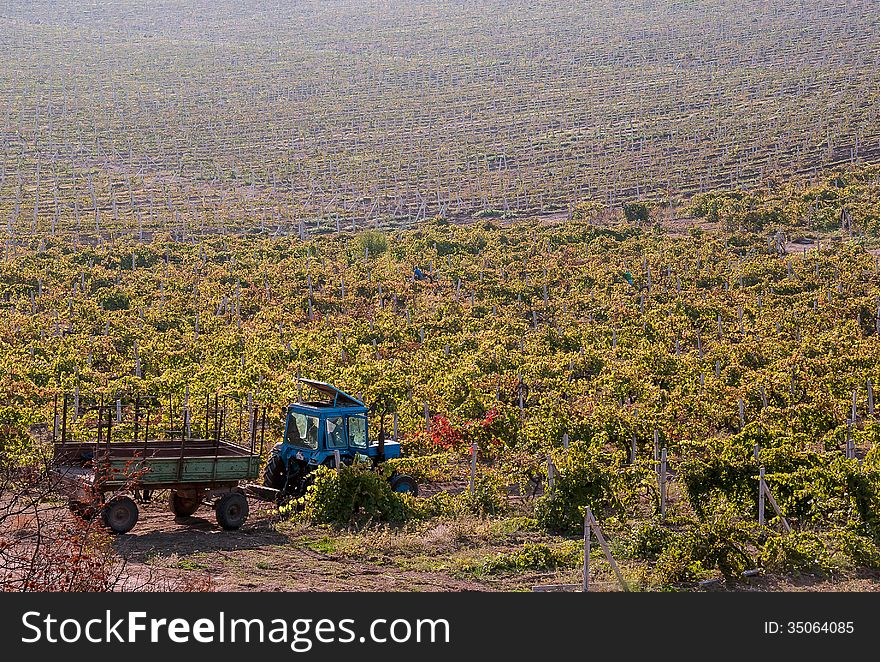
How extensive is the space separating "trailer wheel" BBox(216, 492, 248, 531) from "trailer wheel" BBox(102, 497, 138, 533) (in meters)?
1.13

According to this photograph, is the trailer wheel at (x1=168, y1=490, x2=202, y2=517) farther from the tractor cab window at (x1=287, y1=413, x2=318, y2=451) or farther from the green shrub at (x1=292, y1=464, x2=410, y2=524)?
the tractor cab window at (x1=287, y1=413, x2=318, y2=451)

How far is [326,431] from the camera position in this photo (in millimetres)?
15016

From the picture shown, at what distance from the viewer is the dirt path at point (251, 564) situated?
10.9 metres

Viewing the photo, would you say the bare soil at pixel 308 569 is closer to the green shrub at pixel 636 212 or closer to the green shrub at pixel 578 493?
the green shrub at pixel 578 493

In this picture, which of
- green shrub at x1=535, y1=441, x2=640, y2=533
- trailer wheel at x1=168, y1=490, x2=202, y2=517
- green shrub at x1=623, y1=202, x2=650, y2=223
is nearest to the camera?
green shrub at x1=535, y1=441, x2=640, y2=533

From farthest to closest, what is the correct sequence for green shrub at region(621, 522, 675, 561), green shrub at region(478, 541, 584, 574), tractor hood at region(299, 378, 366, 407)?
tractor hood at region(299, 378, 366, 407)
green shrub at region(621, 522, 675, 561)
green shrub at region(478, 541, 584, 574)

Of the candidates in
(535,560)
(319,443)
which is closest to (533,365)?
(319,443)

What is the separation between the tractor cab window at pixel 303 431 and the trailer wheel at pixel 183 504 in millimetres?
1781

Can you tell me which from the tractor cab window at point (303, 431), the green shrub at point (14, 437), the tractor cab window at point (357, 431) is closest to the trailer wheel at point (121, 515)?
the green shrub at point (14, 437)

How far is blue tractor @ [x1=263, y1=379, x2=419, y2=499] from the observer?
15.0 metres

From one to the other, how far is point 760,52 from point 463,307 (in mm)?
66805

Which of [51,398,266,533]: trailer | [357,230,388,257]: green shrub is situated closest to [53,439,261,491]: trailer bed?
[51,398,266,533]: trailer

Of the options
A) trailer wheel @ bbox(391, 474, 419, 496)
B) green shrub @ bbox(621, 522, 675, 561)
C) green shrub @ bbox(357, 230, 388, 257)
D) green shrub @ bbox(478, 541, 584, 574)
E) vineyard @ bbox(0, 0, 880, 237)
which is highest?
vineyard @ bbox(0, 0, 880, 237)

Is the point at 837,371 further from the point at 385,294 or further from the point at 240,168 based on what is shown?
the point at 240,168
